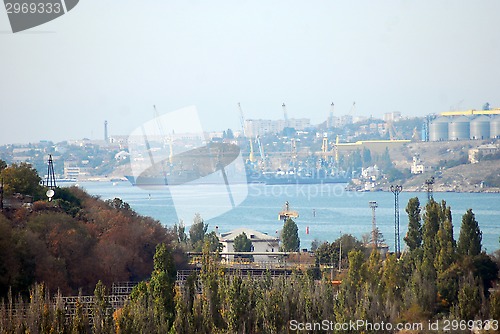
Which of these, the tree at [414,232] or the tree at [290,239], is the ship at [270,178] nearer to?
the tree at [290,239]

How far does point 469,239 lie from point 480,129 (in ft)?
123

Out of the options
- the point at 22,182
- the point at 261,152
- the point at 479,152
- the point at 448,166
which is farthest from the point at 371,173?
the point at 22,182

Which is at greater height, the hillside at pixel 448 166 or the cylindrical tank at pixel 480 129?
the cylindrical tank at pixel 480 129

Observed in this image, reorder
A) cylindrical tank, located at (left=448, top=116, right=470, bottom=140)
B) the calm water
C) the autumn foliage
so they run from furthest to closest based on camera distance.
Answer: cylindrical tank, located at (left=448, top=116, right=470, bottom=140)
the calm water
the autumn foliage

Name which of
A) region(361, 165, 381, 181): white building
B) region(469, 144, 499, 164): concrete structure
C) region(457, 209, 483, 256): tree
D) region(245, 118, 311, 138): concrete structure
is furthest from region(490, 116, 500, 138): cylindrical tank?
region(457, 209, 483, 256): tree

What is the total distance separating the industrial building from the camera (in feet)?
147

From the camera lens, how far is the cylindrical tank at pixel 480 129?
4453cm

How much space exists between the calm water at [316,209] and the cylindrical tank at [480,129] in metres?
9.50

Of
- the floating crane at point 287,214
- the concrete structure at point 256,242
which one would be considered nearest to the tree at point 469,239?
the concrete structure at point 256,242

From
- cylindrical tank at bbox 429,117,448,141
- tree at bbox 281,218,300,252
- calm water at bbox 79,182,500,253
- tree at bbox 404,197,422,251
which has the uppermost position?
cylindrical tank at bbox 429,117,448,141

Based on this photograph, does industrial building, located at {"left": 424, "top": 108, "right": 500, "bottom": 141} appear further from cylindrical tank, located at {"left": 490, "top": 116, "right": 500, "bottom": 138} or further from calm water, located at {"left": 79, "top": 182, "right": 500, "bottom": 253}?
calm water, located at {"left": 79, "top": 182, "right": 500, "bottom": 253}

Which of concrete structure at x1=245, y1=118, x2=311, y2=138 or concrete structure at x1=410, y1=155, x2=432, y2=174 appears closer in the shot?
concrete structure at x1=410, y1=155, x2=432, y2=174

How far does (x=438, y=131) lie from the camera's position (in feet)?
152

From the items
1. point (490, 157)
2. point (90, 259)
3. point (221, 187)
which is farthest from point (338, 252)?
point (490, 157)
